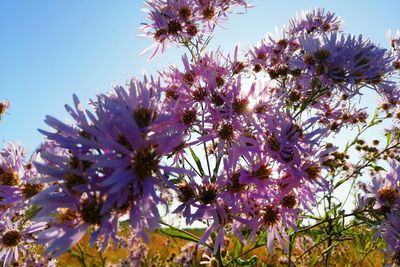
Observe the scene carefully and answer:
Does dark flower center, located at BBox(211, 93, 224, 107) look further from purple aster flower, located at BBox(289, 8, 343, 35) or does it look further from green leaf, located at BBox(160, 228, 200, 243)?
purple aster flower, located at BBox(289, 8, 343, 35)

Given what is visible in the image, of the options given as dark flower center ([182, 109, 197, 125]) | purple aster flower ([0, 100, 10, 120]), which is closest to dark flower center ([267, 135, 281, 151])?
dark flower center ([182, 109, 197, 125])

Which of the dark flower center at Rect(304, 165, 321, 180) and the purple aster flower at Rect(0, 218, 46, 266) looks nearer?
the dark flower center at Rect(304, 165, 321, 180)

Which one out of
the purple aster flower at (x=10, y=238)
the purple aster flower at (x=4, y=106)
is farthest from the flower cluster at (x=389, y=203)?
the purple aster flower at (x=4, y=106)

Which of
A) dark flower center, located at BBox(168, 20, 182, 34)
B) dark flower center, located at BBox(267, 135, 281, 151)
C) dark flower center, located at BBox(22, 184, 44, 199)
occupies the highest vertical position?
dark flower center, located at BBox(168, 20, 182, 34)

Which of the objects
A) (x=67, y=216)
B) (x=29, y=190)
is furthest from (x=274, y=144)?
(x=29, y=190)

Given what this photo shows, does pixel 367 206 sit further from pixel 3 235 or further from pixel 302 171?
pixel 3 235

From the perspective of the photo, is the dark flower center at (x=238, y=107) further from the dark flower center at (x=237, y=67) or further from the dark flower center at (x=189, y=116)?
the dark flower center at (x=237, y=67)

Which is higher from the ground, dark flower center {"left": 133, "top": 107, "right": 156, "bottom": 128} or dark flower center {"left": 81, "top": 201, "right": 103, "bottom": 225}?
dark flower center {"left": 133, "top": 107, "right": 156, "bottom": 128}

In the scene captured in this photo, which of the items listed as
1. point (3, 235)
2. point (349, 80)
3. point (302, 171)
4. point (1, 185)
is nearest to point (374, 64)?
point (349, 80)
